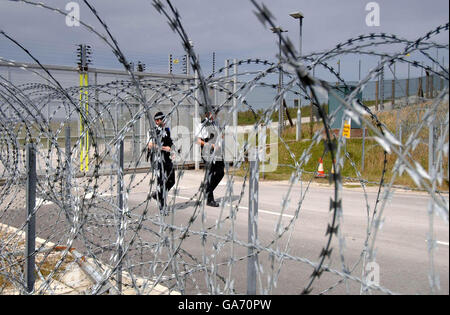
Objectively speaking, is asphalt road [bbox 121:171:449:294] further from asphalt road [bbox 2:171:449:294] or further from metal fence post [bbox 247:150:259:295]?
metal fence post [bbox 247:150:259:295]

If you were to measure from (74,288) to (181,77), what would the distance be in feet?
38.1

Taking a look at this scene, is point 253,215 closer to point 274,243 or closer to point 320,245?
point 274,243

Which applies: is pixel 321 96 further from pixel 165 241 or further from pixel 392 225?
pixel 392 225

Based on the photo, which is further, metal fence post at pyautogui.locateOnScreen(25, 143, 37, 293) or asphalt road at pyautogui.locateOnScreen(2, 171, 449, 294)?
metal fence post at pyautogui.locateOnScreen(25, 143, 37, 293)

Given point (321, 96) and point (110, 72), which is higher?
point (110, 72)

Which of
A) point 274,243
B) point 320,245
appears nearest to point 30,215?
point 274,243

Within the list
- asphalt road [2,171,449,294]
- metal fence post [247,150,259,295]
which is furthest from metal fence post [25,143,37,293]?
metal fence post [247,150,259,295]

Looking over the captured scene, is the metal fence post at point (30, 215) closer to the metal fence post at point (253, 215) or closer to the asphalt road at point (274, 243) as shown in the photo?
the asphalt road at point (274, 243)

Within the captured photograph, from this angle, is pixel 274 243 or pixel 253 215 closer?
pixel 253 215

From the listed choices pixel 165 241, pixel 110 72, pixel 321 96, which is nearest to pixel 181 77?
pixel 110 72

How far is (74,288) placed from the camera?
457 cm

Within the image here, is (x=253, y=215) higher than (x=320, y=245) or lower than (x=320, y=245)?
higher

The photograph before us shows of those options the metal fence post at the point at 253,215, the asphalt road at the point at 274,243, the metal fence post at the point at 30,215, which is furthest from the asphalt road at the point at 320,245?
the metal fence post at the point at 30,215

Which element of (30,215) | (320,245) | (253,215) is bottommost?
(320,245)
